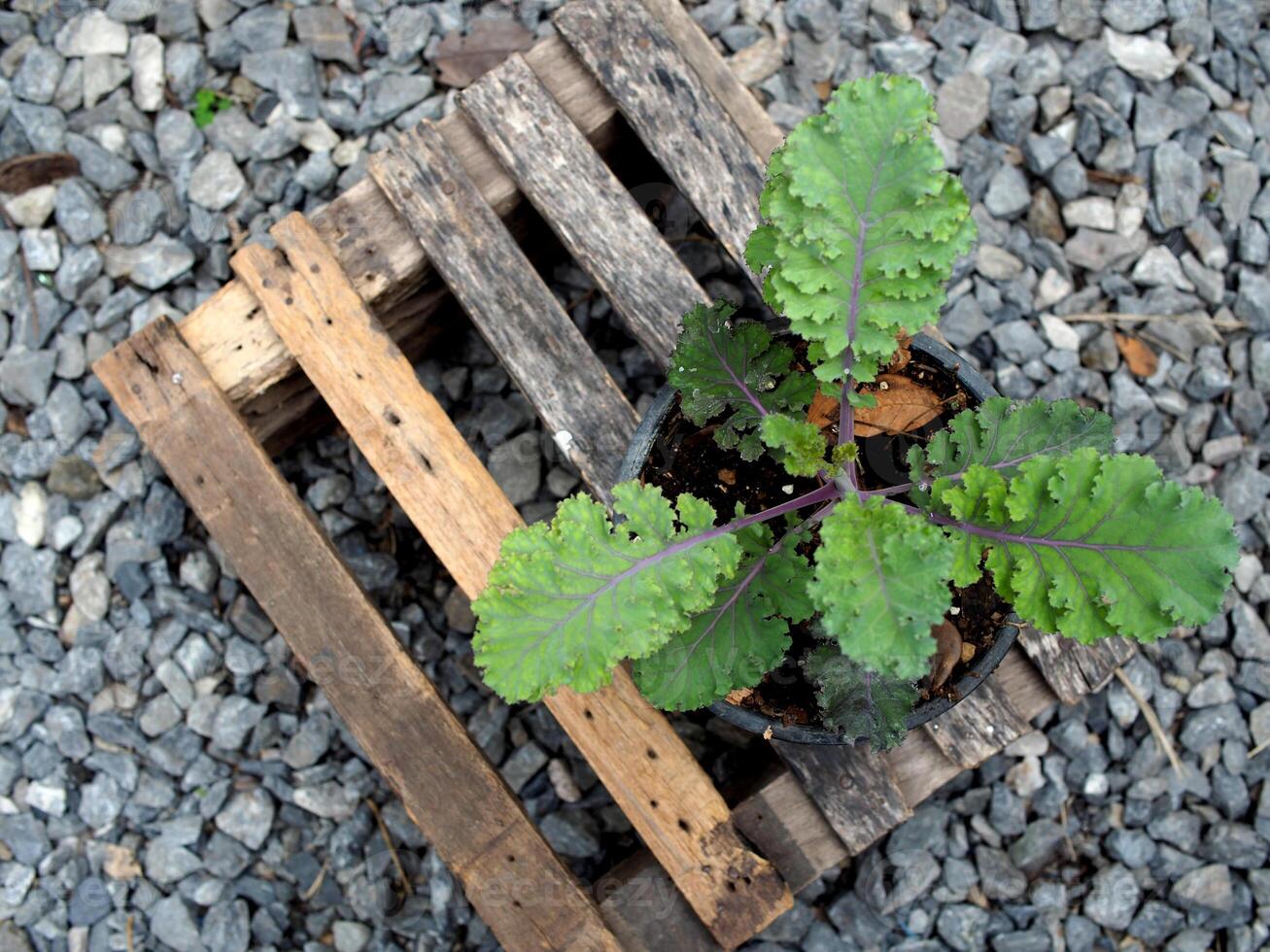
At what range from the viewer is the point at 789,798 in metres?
1.86

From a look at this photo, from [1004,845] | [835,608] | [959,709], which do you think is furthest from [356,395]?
[1004,845]

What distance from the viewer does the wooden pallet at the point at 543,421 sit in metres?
1.83

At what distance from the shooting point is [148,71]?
2475mm

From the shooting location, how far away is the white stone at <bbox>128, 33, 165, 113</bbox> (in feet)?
8.12

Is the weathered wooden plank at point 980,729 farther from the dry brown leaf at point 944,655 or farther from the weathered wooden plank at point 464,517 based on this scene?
the weathered wooden plank at point 464,517

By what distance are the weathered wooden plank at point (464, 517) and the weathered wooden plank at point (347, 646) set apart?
159 millimetres

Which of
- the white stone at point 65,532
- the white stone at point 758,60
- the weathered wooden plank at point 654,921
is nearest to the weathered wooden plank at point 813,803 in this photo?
the weathered wooden plank at point 654,921

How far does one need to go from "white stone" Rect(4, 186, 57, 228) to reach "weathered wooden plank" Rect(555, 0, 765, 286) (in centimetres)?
132

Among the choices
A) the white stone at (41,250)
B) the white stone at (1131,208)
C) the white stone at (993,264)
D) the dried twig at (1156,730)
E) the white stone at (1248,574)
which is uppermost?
the white stone at (41,250)

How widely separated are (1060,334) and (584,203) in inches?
45.6

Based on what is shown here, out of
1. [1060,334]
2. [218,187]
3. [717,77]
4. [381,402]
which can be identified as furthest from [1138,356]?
[218,187]

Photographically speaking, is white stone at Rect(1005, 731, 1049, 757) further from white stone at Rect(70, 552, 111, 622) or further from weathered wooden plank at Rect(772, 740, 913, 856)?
white stone at Rect(70, 552, 111, 622)

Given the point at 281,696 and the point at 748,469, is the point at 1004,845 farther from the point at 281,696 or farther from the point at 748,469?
the point at 281,696

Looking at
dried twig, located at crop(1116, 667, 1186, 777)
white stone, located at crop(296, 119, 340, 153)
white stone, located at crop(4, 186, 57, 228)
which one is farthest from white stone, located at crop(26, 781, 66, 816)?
dried twig, located at crop(1116, 667, 1186, 777)
